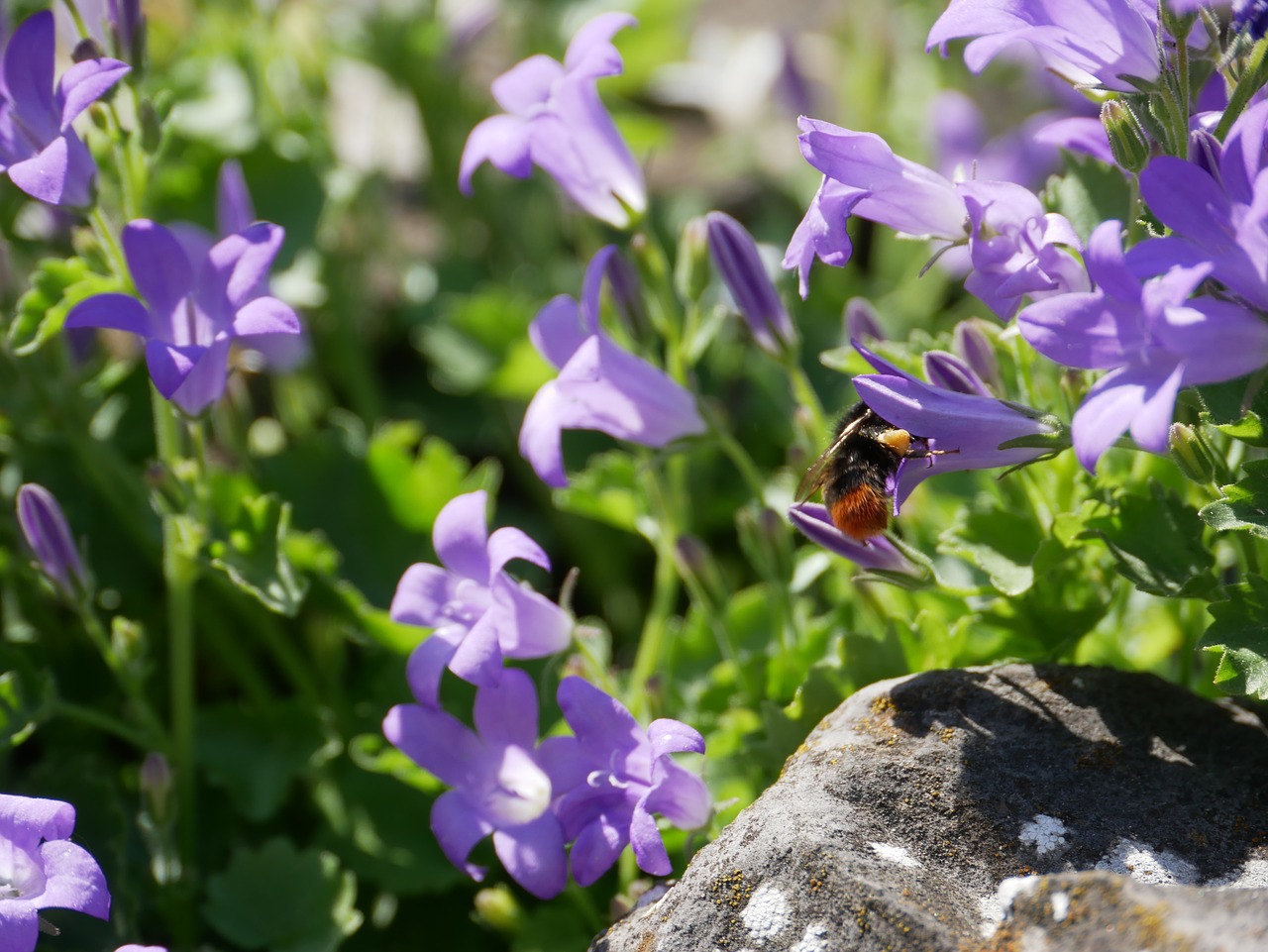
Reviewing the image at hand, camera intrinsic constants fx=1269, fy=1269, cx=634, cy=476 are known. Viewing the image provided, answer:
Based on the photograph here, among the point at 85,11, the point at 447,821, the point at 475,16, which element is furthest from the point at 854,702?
the point at 475,16

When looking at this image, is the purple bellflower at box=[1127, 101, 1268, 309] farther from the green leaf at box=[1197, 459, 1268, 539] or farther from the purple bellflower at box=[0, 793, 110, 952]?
the purple bellflower at box=[0, 793, 110, 952]

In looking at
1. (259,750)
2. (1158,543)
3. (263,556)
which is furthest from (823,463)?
(259,750)

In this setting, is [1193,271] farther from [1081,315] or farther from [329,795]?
[329,795]

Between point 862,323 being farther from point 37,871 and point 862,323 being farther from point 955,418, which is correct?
point 37,871

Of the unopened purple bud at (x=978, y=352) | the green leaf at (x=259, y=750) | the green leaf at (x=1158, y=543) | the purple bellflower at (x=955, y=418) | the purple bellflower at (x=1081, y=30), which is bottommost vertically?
the green leaf at (x=259, y=750)

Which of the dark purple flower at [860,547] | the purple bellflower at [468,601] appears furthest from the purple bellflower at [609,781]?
the dark purple flower at [860,547]

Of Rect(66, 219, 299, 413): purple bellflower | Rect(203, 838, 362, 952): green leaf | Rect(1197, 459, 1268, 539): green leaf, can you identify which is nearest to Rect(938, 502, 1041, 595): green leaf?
Rect(1197, 459, 1268, 539): green leaf

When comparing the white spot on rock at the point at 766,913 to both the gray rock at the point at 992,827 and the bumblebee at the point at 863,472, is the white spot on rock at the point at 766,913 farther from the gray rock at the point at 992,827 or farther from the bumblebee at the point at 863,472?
the bumblebee at the point at 863,472
